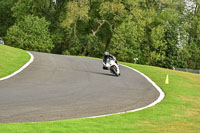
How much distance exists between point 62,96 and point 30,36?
47763 millimetres

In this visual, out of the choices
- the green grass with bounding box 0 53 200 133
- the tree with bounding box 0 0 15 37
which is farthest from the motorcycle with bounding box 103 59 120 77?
the tree with bounding box 0 0 15 37

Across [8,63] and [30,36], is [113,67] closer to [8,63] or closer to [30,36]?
[8,63]

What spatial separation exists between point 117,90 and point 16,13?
54.6 meters

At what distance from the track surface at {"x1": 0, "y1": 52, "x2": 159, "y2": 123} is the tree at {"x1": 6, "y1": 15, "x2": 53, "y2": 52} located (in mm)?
39002

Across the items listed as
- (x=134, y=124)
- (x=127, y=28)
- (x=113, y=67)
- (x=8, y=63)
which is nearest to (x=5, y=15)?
(x=127, y=28)

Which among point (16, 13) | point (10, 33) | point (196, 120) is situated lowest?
point (196, 120)

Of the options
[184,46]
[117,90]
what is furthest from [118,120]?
[184,46]

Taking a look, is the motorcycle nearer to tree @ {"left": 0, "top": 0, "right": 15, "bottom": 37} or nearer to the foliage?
the foliage

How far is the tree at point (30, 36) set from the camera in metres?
59.0

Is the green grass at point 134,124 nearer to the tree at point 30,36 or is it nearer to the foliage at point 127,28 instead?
the foliage at point 127,28

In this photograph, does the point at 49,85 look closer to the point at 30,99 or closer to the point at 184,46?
the point at 30,99

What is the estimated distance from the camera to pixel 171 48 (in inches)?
2422

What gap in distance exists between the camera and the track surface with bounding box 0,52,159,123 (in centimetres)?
1000

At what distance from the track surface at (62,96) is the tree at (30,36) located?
128 feet
